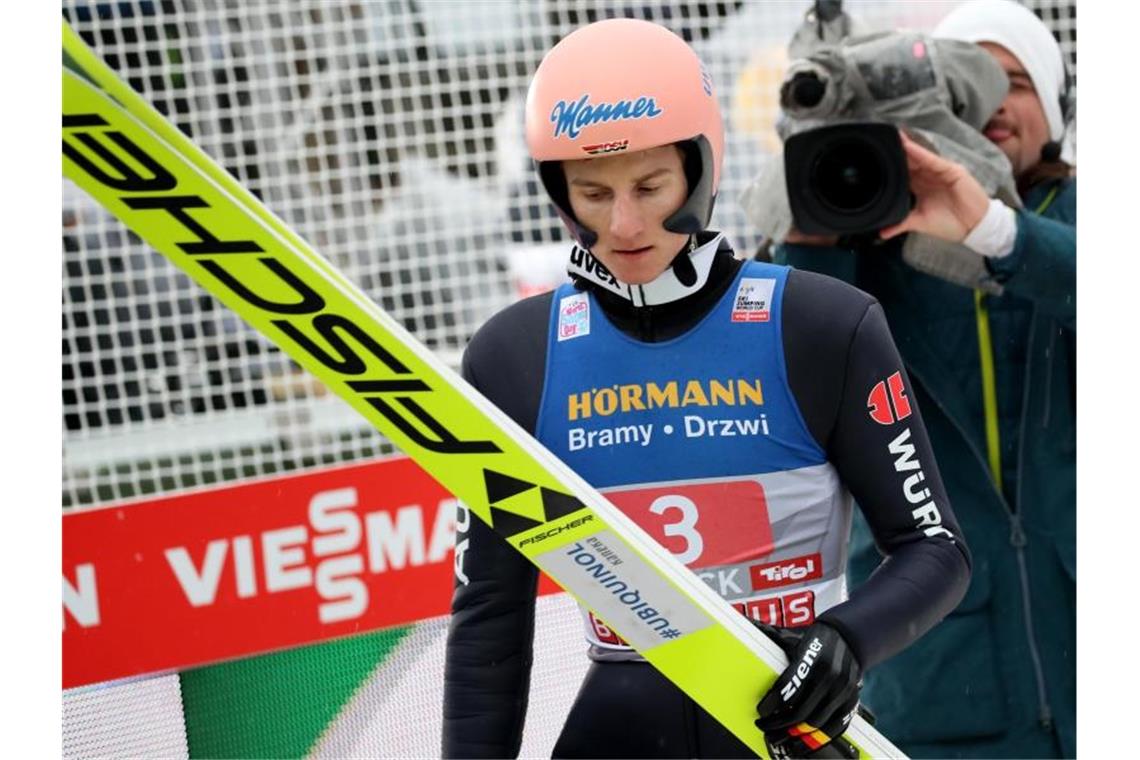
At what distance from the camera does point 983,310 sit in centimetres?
371

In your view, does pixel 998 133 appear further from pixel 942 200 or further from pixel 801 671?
pixel 801 671

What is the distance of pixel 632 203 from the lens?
2428mm

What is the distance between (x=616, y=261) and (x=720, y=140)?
259 mm

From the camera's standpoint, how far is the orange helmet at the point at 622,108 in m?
2.39

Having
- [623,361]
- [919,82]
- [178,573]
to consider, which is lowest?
[178,573]

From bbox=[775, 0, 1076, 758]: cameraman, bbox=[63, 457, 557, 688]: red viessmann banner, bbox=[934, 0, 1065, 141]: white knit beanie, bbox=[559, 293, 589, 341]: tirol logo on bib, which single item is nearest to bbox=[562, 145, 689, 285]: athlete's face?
bbox=[559, 293, 589, 341]: tirol logo on bib

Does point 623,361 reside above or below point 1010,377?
above

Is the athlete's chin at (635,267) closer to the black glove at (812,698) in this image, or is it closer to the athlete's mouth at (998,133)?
the black glove at (812,698)

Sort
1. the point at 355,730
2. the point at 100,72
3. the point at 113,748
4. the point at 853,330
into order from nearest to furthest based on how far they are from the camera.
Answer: the point at 100,72, the point at 853,330, the point at 113,748, the point at 355,730

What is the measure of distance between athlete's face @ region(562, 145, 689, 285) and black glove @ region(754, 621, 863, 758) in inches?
22.7

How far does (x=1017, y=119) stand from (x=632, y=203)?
164 centimetres

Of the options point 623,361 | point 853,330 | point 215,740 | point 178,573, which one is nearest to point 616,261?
point 623,361

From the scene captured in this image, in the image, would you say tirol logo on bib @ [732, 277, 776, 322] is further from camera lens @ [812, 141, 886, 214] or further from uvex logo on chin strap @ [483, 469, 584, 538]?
camera lens @ [812, 141, 886, 214]

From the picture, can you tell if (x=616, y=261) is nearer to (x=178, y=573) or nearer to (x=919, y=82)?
(x=919, y=82)
